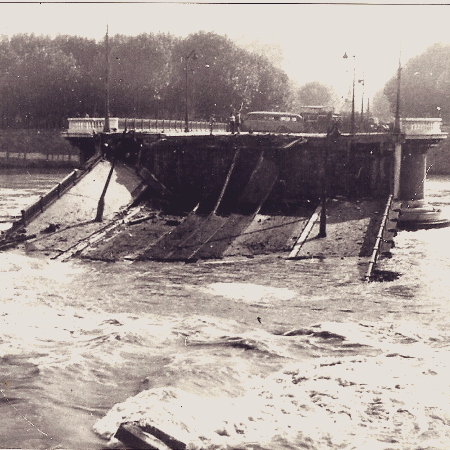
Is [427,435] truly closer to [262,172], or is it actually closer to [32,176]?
[262,172]

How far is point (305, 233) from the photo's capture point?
25797 millimetres

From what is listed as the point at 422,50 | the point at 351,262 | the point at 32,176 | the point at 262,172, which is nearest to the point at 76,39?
the point at 32,176

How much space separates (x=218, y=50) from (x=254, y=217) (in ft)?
123

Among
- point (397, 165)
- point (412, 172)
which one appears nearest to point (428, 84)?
point (412, 172)

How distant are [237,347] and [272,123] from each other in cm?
3782

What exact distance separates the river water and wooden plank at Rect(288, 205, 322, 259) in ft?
2.11

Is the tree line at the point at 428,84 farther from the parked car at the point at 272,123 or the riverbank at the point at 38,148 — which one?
the riverbank at the point at 38,148

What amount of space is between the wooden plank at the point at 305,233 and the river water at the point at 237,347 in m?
0.64

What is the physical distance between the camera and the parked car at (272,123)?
5278cm

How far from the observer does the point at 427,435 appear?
1234cm

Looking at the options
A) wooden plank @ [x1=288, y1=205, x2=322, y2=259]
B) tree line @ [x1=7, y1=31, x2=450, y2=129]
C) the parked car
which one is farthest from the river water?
tree line @ [x1=7, y1=31, x2=450, y2=129]

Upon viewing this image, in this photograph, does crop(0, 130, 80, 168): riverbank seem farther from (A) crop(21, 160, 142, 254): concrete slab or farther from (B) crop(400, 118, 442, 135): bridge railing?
(B) crop(400, 118, 442, 135): bridge railing

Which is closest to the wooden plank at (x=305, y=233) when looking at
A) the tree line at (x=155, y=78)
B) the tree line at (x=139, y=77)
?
the tree line at (x=155, y=78)

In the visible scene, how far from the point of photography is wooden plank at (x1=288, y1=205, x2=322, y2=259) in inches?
954
